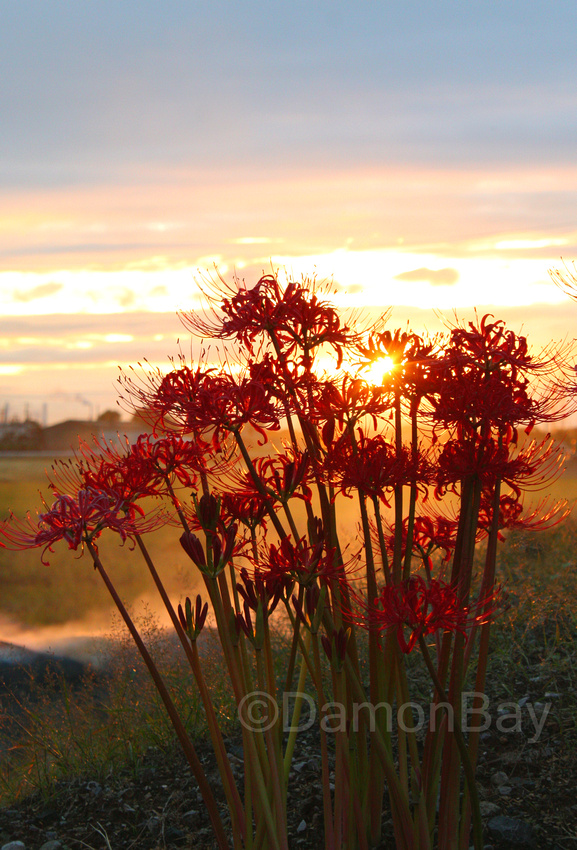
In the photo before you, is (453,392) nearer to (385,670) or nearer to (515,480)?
(515,480)

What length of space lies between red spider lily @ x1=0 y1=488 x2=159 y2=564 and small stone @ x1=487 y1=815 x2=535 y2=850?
2783 millimetres

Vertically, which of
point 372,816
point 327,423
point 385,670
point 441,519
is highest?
point 327,423

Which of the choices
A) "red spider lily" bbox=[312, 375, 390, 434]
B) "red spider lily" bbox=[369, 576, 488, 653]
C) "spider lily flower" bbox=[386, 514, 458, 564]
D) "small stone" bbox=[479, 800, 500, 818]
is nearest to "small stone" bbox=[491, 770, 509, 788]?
"small stone" bbox=[479, 800, 500, 818]

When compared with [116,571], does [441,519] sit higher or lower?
higher

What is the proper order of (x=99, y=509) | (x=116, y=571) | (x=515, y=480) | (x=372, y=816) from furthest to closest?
(x=116, y=571) → (x=372, y=816) → (x=515, y=480) → (x=99, y=509)

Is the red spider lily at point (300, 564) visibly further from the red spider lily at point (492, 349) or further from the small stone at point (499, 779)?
the small stone at point (499, 779)

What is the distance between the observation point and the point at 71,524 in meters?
3.04

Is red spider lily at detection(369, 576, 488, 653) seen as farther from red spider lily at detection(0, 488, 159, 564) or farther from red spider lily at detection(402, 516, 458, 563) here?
red spider lily at detection(0, 488, 159, 564)

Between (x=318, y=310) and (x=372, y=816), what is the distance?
2.65 meters

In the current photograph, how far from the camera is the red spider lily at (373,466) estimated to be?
341cm

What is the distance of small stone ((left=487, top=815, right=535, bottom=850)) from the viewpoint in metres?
4.14

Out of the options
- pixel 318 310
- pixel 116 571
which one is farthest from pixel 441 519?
pixel 116 571

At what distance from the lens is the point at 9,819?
16.5 ft

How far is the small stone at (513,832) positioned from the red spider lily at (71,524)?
9.13 feet
